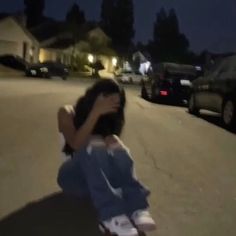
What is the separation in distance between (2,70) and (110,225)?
4628 centimetres

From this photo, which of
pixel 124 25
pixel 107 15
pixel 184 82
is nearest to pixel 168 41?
pixel 124 25

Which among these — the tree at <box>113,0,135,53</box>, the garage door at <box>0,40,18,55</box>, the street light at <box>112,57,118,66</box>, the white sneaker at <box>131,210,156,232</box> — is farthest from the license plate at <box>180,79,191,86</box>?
the tree at <box>113,0,135,53</box>

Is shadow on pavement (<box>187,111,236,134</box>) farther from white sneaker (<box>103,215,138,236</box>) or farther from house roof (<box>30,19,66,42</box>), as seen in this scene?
house roof (<box>30,19,66,42</box>)

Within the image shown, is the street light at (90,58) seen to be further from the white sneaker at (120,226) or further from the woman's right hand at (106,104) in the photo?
the white sneaker at (120,226)

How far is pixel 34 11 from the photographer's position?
10350 cm

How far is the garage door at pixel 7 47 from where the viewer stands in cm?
6581

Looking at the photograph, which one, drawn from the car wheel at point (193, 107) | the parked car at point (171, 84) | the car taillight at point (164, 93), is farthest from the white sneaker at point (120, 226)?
the car taillight at point (164, 93)

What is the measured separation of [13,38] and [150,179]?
6143 centimetres

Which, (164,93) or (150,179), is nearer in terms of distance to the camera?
(150,179)

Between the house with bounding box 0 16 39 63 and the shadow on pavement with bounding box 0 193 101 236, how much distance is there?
61.5 meters

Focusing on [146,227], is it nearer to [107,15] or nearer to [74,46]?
[74,46]

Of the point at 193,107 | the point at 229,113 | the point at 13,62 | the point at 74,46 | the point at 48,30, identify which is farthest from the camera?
the point at 48,30

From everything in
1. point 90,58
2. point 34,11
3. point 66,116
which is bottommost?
point 90,58

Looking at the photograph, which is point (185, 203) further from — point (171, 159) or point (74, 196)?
point (171, 159)
